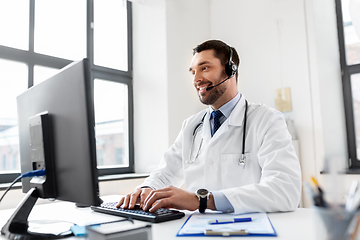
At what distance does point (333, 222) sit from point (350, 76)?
2908 millimetres

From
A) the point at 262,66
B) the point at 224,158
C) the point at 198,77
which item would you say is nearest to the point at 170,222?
the point at 224,158

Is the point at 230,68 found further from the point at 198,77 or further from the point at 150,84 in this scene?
the point at 150,84

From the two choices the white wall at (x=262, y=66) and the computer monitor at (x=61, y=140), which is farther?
the white wall at (x=262, y=66)

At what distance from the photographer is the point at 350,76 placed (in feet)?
9.74

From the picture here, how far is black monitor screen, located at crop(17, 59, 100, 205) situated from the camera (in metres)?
0.76

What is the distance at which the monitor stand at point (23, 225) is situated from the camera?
82 centimetres

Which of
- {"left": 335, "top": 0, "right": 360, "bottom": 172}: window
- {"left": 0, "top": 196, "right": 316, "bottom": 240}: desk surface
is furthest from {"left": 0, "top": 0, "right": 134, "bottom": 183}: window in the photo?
{"left": 335, "top": 0, "right": 360, "bottom": 172}: window

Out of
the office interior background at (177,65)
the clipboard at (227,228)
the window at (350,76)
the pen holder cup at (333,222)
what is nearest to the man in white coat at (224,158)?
the clipboard at (227,228)

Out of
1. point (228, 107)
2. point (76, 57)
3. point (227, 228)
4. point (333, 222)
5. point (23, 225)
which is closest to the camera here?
point (333, 222)

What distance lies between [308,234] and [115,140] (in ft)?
7.62

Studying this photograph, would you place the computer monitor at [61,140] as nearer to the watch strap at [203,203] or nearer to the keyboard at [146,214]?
the keyboard at [146,214]

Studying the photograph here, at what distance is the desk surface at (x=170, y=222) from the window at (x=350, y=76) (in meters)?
2.14

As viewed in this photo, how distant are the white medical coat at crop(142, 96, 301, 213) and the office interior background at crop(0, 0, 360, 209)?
1018 mm

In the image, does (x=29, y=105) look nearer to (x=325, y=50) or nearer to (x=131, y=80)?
(x=131, y=80)
